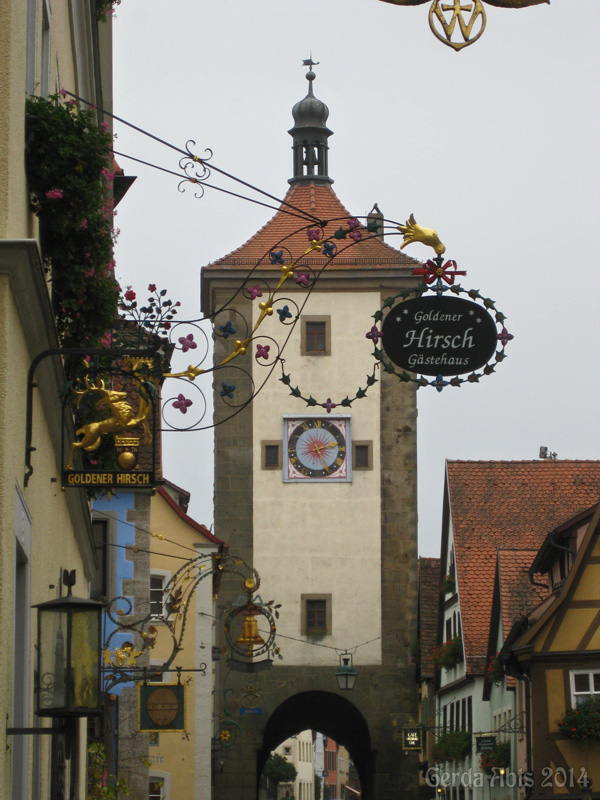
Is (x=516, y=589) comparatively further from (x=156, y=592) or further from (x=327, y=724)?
(x=327, y=724)

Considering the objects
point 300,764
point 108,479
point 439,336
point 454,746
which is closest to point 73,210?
point 108,479

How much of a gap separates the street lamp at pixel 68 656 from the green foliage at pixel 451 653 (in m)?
25.5

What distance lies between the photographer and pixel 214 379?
39656 mm

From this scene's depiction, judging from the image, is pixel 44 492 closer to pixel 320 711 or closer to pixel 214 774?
pixel 214 774

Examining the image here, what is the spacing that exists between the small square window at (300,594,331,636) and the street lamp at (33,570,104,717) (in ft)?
107

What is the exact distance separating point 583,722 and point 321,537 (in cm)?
1754

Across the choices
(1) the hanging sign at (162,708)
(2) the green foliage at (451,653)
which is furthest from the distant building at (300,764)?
(1) the hanging sign at (162,708)

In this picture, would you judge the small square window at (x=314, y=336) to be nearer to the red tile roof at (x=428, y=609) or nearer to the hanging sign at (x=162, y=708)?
the red tile roof at (x=428, y=609)

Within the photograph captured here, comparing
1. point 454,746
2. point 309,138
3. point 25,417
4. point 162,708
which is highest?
point 309,138

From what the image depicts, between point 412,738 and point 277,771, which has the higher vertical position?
point 412,738

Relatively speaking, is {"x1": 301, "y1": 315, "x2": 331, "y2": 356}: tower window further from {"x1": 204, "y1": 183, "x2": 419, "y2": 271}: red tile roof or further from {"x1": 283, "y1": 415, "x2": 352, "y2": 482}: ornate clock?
{"x1": 283, "y1": 415, "x2": 352, "y2": 482}: ornate clock

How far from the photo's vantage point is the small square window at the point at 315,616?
126ft

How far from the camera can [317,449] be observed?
3928cm

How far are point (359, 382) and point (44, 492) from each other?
33010mm
